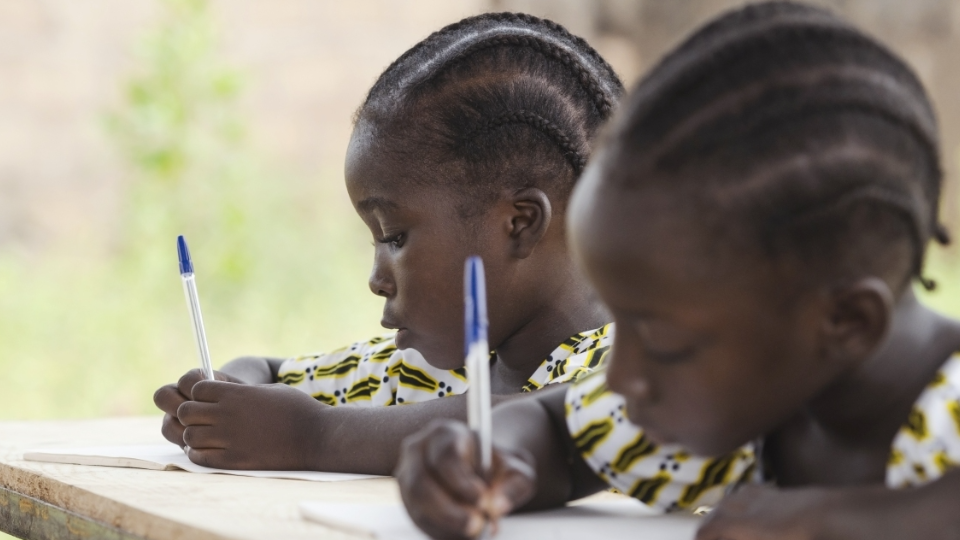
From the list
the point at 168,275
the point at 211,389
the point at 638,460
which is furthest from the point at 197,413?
the point at 168,275

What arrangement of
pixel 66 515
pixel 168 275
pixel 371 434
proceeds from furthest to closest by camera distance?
1. pixel 168 275
2. pixel 371 434
3. pixel 66 515

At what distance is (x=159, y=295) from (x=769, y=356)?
10.1 ft

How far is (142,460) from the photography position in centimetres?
106

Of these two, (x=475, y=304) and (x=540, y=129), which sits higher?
(x=540, y=129)

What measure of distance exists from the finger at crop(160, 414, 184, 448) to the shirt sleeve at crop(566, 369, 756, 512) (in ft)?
1.61

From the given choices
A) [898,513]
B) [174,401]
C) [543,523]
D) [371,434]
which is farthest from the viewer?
[174,401]

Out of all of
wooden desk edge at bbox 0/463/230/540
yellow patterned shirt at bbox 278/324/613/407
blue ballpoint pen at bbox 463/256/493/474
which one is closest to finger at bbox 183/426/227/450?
wooden desk edge at bbox 0/463/230/540

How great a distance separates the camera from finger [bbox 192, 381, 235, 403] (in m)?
1.11

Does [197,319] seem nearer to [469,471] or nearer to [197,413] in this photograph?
[197,413]

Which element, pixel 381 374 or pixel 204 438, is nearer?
pixel 204 438

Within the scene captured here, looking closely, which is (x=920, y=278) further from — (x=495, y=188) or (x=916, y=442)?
(x=495, y=188)

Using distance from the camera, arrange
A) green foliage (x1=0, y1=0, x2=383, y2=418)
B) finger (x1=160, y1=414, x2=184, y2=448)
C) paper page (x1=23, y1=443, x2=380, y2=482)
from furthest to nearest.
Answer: green foliage (x1=0, y1=0, x2=383, y2=418)
finger (x1=160, y1=414, x2=184, y2=448)
paper page (x1=23, y1=443, x2=380, y2=482)

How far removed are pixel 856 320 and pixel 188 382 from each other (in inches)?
28.9

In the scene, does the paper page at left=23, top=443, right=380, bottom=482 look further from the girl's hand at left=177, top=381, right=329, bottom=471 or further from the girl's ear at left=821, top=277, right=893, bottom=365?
the girl's ear at left=821, top=277, right=893, bottom=365
